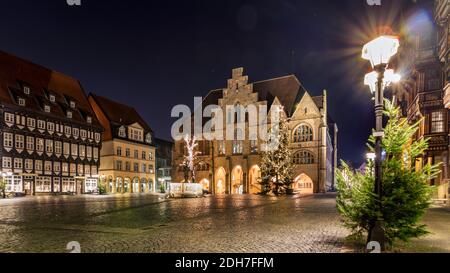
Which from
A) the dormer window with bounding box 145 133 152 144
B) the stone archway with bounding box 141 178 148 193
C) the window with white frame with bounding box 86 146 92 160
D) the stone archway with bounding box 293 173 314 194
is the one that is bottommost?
the stone archway with bounding box 141 178 148 193

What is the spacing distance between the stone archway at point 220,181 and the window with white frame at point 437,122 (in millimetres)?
34227

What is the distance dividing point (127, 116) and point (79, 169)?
1571 cm

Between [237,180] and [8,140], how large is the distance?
1305 inches

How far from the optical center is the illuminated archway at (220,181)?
2249 inches

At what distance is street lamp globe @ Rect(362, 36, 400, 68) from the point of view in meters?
7.46

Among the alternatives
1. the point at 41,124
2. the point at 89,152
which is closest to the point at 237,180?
the point at 89,152

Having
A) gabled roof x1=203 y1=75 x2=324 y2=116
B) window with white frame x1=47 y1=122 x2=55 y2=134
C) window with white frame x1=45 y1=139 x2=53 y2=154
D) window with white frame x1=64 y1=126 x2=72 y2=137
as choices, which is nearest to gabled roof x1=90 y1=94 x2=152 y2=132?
window with white frame x1=64 y1=126 x2=72 y2=137

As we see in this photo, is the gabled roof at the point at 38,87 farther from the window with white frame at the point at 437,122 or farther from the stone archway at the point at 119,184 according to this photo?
the window with white frame at the point at 437,122

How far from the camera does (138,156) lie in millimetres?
63594

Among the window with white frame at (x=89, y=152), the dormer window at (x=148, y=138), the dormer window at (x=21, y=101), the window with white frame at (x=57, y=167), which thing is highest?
the dormer window at (x=21, y=101)

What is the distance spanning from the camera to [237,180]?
186ft

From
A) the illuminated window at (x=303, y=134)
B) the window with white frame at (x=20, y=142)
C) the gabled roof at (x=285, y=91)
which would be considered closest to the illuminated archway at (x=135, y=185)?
the window with white frame at (x=20, y=142)

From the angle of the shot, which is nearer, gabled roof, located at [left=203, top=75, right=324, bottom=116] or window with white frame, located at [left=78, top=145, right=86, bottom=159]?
window with white frame, located at [left=78, top=145, right=86, bottom=159]

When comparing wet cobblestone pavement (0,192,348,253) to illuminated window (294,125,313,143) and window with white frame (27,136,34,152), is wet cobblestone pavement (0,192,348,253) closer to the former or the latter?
window with white frame (27,136,34,152)
